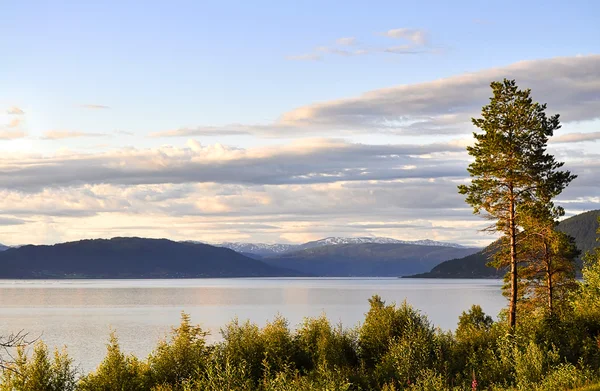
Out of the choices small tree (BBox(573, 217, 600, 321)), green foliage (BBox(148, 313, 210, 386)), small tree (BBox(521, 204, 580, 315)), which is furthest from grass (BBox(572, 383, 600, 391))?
Result: small tree (BBox(521, 204, 580, 315))

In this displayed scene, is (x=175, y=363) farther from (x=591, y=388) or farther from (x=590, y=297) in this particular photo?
(x=590, y=297)

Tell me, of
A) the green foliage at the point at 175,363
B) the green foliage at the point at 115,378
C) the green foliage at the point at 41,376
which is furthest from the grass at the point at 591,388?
the green foliage at the point at 41,376

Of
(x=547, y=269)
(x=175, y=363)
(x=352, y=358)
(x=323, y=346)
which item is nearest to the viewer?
(x=175, y=363)

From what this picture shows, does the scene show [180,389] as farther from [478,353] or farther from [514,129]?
[514,129]

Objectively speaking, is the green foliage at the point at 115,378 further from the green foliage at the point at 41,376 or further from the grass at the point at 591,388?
the grass at the point at 591,388

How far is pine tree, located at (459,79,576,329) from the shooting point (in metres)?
54.8

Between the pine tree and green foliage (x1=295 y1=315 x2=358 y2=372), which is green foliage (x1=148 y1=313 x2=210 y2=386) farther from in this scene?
the pine tree

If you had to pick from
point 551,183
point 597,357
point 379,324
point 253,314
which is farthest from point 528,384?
point 253,314

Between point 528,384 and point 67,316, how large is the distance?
16506 centimetres

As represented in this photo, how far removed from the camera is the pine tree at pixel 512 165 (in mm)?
54844

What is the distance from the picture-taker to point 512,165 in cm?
5488

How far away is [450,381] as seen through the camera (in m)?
37.0

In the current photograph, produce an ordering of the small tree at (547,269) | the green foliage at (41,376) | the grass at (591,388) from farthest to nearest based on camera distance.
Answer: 1. the small tree at (547,269)
2. the green foliage at (41,376)
3. the grass at (591,388)

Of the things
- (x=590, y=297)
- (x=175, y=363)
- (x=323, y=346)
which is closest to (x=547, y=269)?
(x=590, y=297)
